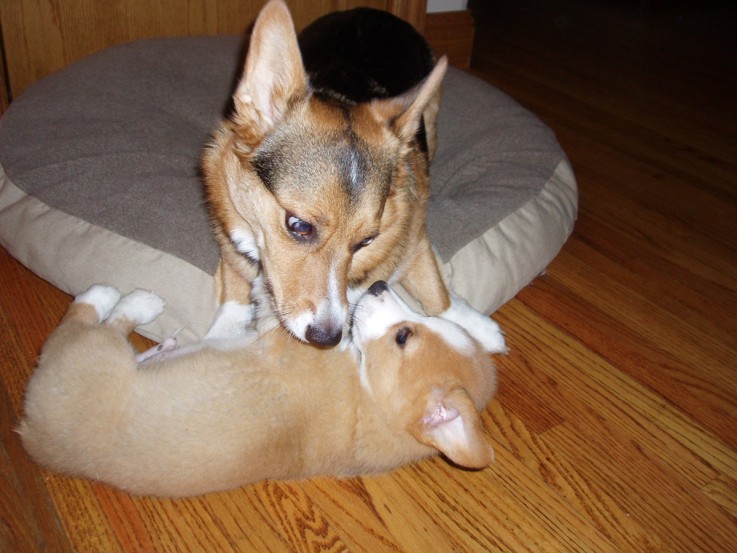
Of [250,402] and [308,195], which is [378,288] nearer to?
[308,195]

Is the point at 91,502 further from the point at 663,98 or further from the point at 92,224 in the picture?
the point at 663,98

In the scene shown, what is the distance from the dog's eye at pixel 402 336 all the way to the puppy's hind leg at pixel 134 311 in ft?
2.83

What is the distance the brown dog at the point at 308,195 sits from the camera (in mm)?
1841

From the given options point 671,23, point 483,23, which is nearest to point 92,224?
point 483,23

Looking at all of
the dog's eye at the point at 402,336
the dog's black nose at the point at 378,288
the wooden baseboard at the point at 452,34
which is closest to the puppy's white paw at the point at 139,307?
the dog's black nose at the point at 378,288

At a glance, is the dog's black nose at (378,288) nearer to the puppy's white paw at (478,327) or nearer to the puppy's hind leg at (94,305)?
the puppy's white paw at (478,327)

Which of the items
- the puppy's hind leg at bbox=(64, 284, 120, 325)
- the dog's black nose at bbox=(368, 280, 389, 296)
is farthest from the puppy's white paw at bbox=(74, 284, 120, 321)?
the dog's black nose at bbox=(368, 280, 389, 296)

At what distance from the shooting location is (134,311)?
2.18 meters

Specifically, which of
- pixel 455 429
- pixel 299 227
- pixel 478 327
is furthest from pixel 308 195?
pixel 478 327

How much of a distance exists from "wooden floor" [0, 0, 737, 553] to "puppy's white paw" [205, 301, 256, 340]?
0.55 metres

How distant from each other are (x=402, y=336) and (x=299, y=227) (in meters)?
0.53

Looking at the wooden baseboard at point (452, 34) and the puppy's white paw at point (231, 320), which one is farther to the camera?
the wooden baseboard at point (452, 34)

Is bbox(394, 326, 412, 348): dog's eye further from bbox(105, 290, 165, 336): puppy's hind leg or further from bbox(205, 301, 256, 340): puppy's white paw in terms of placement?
bbox(105, 290, 165, 336): puppy's hind leg

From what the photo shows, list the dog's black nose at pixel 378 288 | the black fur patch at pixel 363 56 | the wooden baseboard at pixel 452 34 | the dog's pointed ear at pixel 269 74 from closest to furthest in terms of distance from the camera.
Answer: the dog's pointed ear at pixel 269 74, the dog's black nose at pixel 378 288, the black fur patch at pixel 363 56, the wooden baseboard at pixel 452 34
